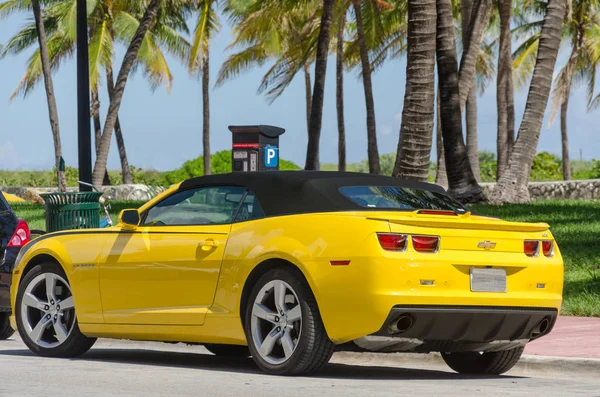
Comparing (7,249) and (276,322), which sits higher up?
(7,249)

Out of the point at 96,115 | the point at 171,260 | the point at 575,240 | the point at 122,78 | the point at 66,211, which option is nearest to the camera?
the point at 171,260

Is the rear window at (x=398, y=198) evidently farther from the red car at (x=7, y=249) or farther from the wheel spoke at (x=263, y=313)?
the red car at (x=7, y=249)

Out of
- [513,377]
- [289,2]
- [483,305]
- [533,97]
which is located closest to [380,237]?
[483,305]

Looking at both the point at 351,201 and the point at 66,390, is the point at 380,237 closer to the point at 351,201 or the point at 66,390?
the point at 351,201

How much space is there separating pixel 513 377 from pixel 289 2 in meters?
29.2

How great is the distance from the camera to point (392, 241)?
784 cm

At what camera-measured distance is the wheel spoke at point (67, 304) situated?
977 cm

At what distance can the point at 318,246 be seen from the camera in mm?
8055

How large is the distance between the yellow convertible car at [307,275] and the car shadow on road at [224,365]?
0.27 m

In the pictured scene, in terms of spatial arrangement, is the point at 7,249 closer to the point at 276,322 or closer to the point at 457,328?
the point at 276,322

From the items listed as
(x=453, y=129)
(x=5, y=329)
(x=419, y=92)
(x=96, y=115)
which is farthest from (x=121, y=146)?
(x=5, y=329)

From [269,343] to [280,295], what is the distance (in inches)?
14.4

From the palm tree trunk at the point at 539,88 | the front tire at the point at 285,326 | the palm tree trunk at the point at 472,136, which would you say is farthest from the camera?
the palm tree trunk at the point at 472,136

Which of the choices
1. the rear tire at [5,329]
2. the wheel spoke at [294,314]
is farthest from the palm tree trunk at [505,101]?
the wheel spoke at [294,314]
